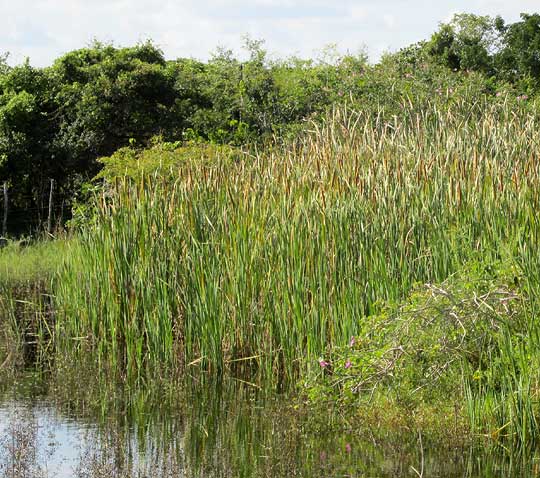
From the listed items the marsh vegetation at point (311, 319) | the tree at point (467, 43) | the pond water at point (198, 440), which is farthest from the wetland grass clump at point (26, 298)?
the tree at point (467, 43)

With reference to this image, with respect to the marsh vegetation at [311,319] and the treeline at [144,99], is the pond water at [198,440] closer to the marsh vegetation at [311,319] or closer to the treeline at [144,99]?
the marsh vegetation at [311,319]

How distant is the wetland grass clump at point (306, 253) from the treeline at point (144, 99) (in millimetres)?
8326

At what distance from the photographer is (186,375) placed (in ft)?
25.7

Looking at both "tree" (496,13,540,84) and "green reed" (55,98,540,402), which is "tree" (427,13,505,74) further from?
"green reed" (55,98,540,402)

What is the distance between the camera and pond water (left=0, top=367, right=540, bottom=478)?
5734mm

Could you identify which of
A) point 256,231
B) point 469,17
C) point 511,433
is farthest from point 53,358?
point 469,17

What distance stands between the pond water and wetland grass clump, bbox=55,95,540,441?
37 cm

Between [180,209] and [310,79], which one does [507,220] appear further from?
[310,79]

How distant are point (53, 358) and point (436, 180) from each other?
375 cm

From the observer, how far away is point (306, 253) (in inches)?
291

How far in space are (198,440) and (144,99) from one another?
44.0 feet

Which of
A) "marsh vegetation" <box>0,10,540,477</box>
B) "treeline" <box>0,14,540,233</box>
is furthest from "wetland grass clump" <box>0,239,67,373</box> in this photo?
"treeline" <box>0,14,540,233</box>

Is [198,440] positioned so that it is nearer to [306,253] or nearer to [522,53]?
[306,253]

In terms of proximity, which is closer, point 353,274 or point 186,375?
point 353,274
